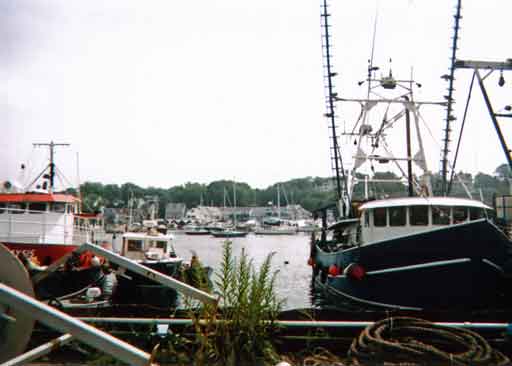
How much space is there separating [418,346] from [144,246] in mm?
23208

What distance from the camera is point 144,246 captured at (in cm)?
2661

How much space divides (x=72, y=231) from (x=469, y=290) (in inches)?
731

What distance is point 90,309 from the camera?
6.70 meters

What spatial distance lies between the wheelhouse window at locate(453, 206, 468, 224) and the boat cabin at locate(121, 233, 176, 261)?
14.9 m

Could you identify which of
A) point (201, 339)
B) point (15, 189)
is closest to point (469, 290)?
point (201, 339)

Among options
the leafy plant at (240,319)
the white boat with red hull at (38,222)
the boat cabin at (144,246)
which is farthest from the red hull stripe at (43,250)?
the leafy plant at (240,319)

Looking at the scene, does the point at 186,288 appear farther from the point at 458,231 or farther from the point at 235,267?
the point at 458,231

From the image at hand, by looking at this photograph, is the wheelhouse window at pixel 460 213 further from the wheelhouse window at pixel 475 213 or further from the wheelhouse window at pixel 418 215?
the wheelhouse window at pixel 418 215

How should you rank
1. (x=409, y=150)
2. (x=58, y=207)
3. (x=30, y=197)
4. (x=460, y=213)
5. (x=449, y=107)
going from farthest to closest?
(x=449, y=107) → (x=409, y=150) → (x=58, y=207) → (x=30, y=197) → (x=460, y=213)

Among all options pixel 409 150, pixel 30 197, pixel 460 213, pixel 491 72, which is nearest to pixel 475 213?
pixel 460 213

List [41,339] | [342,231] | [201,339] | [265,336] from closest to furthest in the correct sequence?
[201,339]
[265,336]
[41,339]
[342,231]

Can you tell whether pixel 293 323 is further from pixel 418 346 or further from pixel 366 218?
pixel 366 218

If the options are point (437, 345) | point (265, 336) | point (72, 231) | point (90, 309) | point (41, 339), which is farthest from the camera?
point (72, 231)

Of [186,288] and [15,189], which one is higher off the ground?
[15,189]
